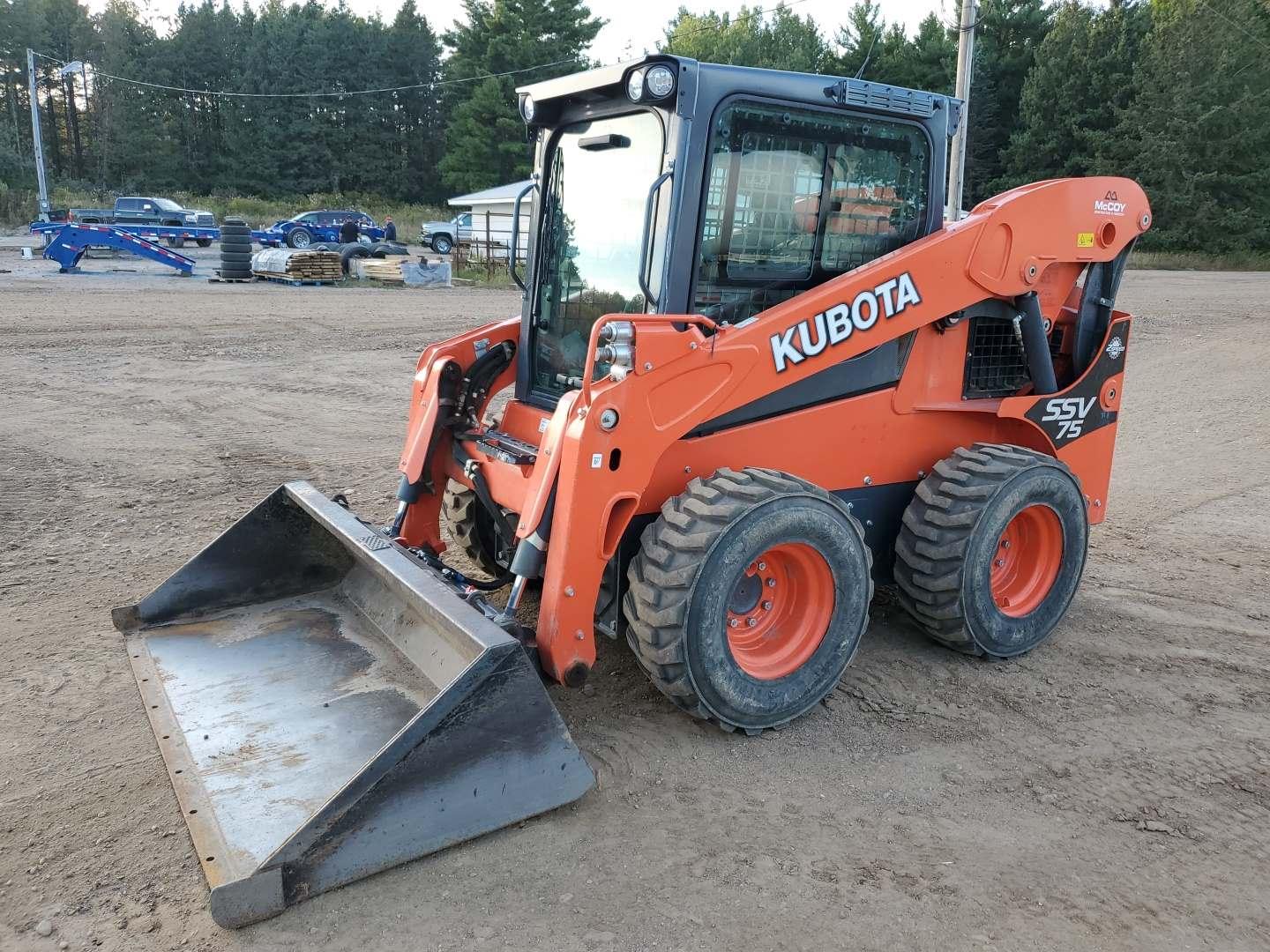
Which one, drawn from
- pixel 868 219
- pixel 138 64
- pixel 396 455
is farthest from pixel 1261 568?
pixel 138 64

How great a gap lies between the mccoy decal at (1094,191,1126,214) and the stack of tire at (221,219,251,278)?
2088 centimetres

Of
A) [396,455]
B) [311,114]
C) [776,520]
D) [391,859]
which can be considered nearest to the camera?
[391,859]

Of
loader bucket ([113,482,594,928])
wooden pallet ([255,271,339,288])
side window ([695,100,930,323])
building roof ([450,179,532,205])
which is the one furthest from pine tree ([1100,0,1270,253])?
loader bucket ([113,482,594,928])

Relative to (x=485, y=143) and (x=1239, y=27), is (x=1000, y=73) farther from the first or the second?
(x=485, y=143)

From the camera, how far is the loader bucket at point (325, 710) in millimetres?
3039

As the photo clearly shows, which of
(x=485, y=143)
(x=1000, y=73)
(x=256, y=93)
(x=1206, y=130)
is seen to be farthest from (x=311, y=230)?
(x=1206, y=130)

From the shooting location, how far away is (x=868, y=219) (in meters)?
4.48

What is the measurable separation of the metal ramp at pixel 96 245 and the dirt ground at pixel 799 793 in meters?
18.0

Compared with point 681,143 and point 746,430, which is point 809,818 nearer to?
point 746,430

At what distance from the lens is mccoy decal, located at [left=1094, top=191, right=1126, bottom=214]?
193 inches

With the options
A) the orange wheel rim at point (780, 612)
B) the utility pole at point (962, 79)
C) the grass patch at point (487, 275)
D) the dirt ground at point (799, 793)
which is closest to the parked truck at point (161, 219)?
the grass patch at point (487, 275)

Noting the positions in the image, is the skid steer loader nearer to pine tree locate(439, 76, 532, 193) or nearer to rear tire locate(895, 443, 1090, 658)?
rear tire locate(895, 443, 1090, 658)

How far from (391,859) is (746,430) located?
210 centimetres

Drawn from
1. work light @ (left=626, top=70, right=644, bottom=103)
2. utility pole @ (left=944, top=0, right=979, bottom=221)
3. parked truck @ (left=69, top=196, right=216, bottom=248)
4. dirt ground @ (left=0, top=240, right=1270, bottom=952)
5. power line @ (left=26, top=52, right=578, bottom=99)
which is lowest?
dirt ground @ (left=0, top=240, right=1270, bottom=952)
